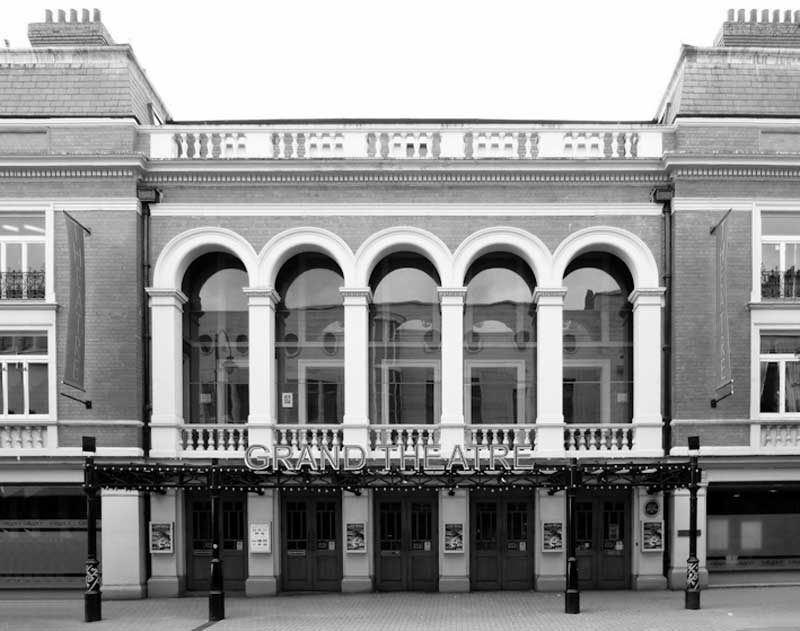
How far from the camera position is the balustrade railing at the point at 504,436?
17.5 metres

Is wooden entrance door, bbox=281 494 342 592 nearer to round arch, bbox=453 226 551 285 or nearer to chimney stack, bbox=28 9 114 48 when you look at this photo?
round arch, bbox=453 226 551 285

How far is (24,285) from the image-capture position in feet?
58.0

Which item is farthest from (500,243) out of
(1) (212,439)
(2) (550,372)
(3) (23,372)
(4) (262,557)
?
(3) (23,372)

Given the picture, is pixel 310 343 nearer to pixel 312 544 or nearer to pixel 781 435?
pixel 312 544

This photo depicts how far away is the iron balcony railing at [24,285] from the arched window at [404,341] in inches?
298

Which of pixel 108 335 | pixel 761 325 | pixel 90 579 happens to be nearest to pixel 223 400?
pixel 108 335

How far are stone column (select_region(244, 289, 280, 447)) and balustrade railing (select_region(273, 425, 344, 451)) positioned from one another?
335 mm

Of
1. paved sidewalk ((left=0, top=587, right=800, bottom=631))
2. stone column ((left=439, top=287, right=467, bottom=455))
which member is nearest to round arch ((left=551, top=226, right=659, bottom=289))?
stone column ((left=439, top=287, right=467, bottom=455))

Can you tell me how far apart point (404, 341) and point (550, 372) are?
359 centimetres

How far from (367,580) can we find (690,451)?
7.56 meters

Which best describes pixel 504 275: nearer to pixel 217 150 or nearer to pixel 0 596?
pixel 217 150

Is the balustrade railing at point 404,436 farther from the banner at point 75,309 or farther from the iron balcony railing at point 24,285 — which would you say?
the iron balcony railing at point 24,285

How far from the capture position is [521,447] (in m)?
17.6

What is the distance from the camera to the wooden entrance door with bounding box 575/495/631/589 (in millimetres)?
17891
